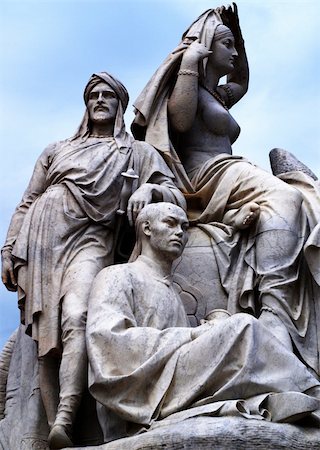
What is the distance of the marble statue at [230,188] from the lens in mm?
10805

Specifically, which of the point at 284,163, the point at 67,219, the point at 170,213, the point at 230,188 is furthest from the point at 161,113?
the point at 170,213

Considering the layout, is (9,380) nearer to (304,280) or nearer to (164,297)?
(164,297)

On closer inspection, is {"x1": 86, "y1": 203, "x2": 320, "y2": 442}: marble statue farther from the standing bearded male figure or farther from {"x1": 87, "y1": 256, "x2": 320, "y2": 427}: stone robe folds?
the standing bearded male figure

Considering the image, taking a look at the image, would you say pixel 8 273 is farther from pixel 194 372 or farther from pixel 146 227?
pixel 194 372

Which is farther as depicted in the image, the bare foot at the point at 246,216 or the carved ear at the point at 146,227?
the bare foot at the point at 246,216

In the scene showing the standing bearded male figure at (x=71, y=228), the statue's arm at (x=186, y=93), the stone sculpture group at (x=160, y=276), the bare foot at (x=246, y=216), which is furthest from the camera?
Result: the statue's arm at (x=186, y=93)

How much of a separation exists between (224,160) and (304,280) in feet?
5.26

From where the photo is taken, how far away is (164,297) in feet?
34.1

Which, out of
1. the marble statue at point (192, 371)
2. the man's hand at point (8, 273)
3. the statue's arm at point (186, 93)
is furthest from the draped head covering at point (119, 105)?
the marble statue at point (192, 371)

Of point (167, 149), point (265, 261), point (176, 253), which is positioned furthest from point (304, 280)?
point (167, 149)

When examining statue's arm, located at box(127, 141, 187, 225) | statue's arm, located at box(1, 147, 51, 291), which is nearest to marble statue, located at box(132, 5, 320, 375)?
statue's arm, located at box(127, 141, 187, 225)

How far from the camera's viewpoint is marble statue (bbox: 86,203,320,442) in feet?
30.8

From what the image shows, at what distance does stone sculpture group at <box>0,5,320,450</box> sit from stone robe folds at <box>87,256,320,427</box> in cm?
1

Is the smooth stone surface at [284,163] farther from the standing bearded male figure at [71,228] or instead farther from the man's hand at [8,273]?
the man's hand at [8,273]
